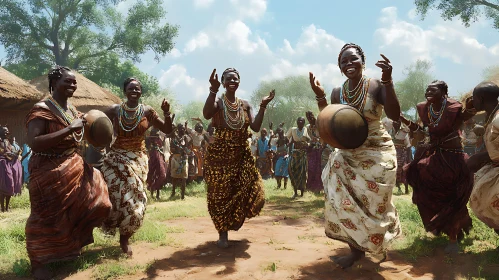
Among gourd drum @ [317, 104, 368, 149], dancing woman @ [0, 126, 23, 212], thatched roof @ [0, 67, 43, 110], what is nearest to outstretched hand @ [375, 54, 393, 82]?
gourd drum @ [317, 104, 368, 149]

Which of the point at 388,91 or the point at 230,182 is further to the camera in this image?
the point at 230,182

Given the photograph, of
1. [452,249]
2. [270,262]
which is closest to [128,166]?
[270,262]

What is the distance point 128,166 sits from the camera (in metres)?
4.76

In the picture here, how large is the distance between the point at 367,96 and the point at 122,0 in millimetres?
34309

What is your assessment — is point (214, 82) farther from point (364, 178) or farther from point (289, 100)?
point (289, 100)

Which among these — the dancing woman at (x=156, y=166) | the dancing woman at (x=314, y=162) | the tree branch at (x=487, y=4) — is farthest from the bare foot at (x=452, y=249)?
the tree branch at (x=487, y=4)

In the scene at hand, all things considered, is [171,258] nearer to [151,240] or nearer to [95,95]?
[151,240]

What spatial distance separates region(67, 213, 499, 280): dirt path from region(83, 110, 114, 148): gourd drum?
146 centimetres

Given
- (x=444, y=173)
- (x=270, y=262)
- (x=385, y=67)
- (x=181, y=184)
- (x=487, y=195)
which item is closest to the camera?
(x=385, y=67)

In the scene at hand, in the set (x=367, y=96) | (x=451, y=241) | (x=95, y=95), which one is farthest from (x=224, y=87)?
(x=95, y=95)

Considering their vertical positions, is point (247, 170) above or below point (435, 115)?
below

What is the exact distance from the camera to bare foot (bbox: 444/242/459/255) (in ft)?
15.7

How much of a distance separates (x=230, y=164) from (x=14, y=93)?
9.99 metres

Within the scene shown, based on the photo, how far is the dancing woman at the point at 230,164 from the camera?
5.15 meters
